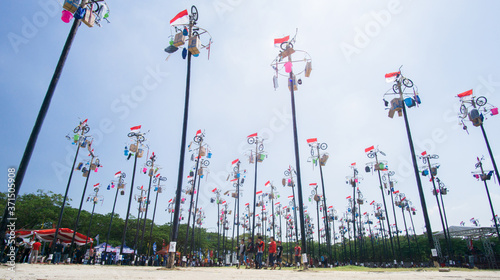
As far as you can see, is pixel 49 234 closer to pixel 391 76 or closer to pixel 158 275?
pixel 158 275

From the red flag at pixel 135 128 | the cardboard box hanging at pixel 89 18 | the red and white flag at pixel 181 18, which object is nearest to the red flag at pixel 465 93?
the red and white flag at pixel 181 18

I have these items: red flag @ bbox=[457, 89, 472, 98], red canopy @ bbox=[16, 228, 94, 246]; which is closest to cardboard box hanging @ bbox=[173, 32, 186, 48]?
red canopy @ bbox=[16, 228, 94, 246]

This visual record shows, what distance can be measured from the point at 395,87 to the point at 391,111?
1.41m

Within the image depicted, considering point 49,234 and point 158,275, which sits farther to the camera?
point 49,234

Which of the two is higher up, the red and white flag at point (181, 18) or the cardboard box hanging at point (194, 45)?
the red and white flag at point (181, 18)

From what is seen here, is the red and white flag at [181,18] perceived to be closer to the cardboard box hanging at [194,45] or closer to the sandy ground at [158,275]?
the cardboard box hanging at [194,45]

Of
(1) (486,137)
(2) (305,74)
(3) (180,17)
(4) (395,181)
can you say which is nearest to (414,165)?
(2) (305,74)

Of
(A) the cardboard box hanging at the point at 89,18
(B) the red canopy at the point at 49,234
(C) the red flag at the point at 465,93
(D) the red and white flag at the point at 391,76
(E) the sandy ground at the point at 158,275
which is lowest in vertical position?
(E) the sandy ground at the point at 158,275

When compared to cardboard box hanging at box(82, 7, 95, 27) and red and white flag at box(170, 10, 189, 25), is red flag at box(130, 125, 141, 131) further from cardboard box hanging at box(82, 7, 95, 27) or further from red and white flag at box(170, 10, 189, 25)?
cardboard box hanging at box(82, 7, 95, 27)

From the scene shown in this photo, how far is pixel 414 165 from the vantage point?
12.6 metres

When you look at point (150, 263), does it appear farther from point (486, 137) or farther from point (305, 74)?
point (486, 137)

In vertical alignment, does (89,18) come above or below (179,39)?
below

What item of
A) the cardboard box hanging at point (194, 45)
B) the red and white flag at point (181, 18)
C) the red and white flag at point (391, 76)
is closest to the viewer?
the cardboard box hanging at point (194, 45)

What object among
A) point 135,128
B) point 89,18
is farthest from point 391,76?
point 135,128
